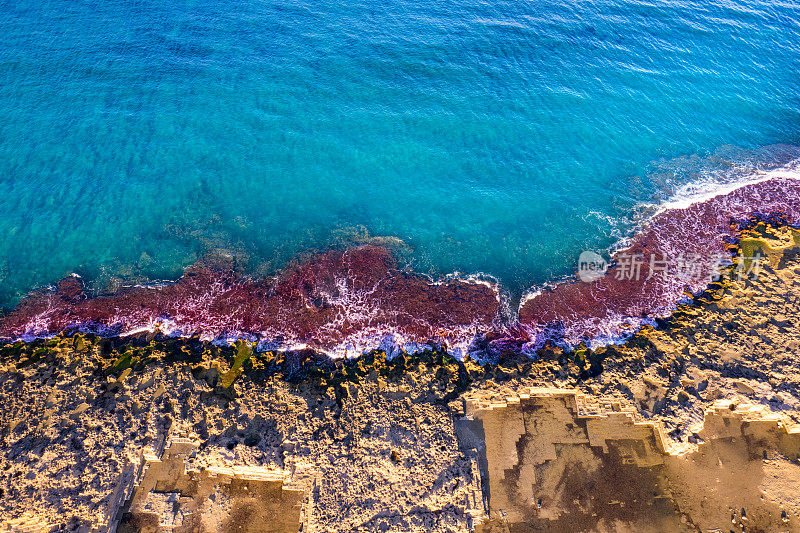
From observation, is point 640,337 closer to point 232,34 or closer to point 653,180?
point 653,180

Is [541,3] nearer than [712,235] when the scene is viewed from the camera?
No

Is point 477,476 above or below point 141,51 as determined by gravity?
below

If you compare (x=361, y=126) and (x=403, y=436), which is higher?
(x=361, y=126)

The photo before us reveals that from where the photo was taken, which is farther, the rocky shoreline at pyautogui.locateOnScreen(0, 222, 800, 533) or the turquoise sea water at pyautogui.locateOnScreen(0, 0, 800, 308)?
the turquoise sea water at pyautogui.locateOnScreen(0, 0, 800, 308)

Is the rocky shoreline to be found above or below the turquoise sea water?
below

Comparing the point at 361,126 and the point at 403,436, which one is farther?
the point at 361,126

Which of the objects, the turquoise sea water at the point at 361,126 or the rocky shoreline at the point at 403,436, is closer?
the rocky shoreline at the point at 403,436

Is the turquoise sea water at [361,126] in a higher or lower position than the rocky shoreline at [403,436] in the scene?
higher

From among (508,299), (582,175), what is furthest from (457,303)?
(582,175)
